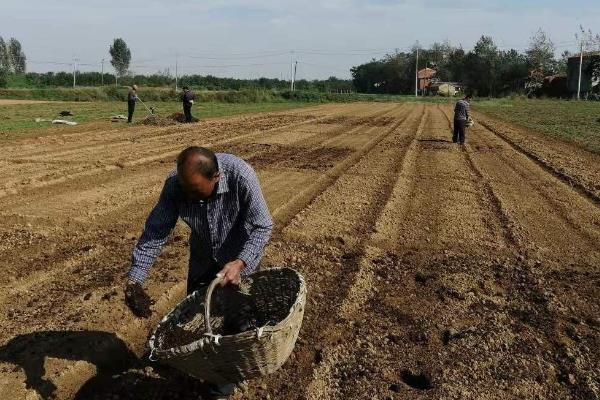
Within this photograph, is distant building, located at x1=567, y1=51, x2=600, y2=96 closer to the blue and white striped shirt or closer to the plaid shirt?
the plaid shirt

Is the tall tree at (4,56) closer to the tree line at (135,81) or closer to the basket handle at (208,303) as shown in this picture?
the tree line at (135,81)

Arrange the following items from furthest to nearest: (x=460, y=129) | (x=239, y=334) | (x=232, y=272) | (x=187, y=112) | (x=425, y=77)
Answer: (x=425, y=77), (x=187, y=112), (x=460, y=129), (x=232, y=272), (x=239, y=334)

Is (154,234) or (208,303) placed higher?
(154,234)

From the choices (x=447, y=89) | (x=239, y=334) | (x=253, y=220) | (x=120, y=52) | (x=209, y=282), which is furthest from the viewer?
(x=120, y=52)

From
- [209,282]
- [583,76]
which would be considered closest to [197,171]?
[209,282]

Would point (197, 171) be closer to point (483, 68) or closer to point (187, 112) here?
point (187, 112)

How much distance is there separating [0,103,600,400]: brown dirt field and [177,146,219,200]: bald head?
1.51 metres

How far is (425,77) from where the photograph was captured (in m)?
93.6

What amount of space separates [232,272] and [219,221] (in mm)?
377

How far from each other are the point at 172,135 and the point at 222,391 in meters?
15.8

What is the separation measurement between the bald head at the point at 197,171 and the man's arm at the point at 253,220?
24cm

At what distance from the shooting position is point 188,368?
328cm

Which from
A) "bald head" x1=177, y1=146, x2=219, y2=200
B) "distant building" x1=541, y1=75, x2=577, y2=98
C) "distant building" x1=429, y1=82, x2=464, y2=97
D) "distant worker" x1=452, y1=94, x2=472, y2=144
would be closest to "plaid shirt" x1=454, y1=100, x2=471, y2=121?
"distant worker" x1=452, y1=94, x2=472, y2=144

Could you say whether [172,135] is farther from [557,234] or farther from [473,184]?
[557,234]
